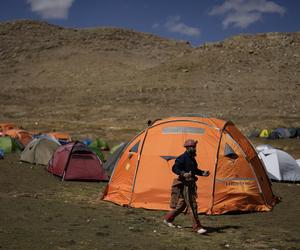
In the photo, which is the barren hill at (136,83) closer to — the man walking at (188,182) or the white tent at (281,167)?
the white tent at (281,167)

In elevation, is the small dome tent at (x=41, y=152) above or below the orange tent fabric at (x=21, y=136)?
below

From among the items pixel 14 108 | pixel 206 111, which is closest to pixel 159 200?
pixel 206 111

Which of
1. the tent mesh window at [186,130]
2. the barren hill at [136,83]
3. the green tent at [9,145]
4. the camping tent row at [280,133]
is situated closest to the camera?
the tent mesh window at [186,130]

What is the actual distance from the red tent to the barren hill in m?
15.7

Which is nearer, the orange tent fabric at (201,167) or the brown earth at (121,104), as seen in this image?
the brown earth at (121,104)

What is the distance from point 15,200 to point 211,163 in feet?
16.3

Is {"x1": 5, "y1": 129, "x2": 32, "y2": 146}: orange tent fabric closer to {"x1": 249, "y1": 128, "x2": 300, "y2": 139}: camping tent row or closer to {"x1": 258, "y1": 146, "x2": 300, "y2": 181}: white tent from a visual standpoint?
{"x1": 258, "y1": 146, "x2": 300, "y2": 181}: white tent

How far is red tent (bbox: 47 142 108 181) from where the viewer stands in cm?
1605

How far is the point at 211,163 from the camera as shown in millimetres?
11648

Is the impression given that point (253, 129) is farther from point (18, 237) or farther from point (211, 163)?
point (18, 237)

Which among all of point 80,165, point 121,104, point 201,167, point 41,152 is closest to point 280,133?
point 41,152

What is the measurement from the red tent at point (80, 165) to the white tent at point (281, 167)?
5.55m

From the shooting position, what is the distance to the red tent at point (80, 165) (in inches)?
632

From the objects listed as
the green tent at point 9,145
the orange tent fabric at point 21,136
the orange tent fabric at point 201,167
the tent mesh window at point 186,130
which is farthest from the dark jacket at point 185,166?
the orange tent fabric at point 21,136
